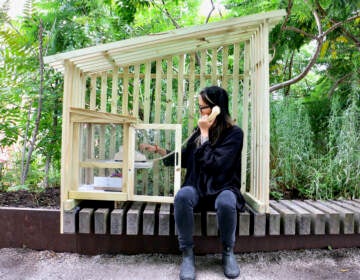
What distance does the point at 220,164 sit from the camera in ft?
7.95

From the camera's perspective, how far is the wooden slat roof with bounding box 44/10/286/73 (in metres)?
2.45

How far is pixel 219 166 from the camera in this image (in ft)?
7.96

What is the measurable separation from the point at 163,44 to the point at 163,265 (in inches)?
74.1

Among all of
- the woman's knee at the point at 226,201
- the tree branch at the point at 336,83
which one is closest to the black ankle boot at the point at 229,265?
the woman's knee at the point at 226,201

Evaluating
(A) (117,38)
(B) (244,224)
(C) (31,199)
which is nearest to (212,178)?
(B) (244,224)

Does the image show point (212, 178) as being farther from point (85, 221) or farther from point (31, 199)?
point (31, 199)

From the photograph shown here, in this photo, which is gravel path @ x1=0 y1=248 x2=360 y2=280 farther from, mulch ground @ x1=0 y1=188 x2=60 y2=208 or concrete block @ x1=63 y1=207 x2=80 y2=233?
mulch ground @ x1=0 y1=188 x2=60 y2=208

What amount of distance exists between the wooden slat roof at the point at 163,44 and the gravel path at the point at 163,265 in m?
1.61

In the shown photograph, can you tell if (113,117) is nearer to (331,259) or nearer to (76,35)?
(76,35)

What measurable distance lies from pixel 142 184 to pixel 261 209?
110 cm

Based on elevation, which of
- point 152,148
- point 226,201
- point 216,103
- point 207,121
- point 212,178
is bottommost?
point 226,201

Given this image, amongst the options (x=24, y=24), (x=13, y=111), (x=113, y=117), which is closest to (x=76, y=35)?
(x=24, y=24)

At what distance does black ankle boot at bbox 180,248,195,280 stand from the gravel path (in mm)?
75

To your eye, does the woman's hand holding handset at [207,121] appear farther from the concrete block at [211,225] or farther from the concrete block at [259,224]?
the concrete block at [259,224]
